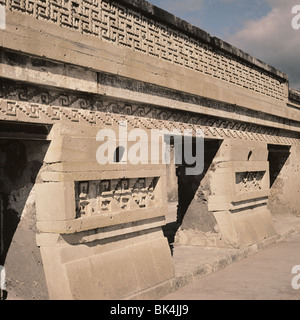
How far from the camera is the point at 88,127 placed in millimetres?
3916

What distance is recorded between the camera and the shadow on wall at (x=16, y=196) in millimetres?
3836

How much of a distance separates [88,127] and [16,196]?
99 centimetres

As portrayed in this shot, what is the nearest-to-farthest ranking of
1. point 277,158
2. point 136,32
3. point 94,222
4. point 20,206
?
point 94,222 < point 20,206 < point 136,32 < point 277,158

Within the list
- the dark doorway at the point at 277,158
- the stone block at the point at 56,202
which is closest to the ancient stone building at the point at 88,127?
the stone block at the point at 56,202

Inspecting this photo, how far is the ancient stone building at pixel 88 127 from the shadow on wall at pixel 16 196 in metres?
0.01

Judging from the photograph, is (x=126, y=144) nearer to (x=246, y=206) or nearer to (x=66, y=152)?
(x=66, y=152)

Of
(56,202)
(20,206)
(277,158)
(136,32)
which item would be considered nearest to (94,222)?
(56,202)

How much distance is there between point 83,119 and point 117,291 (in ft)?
5.51

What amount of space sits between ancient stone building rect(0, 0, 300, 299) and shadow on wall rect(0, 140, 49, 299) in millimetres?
10

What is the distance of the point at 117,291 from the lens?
3.85 m

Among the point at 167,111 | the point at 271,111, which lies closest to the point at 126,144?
the point at 167,111

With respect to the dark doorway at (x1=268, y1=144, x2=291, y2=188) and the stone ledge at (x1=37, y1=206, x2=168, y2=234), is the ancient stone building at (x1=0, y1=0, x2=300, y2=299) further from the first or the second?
the dark doorway at (x1=268, y1=144, x2=291, y2=188)

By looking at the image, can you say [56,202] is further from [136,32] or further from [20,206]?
[136,32]
